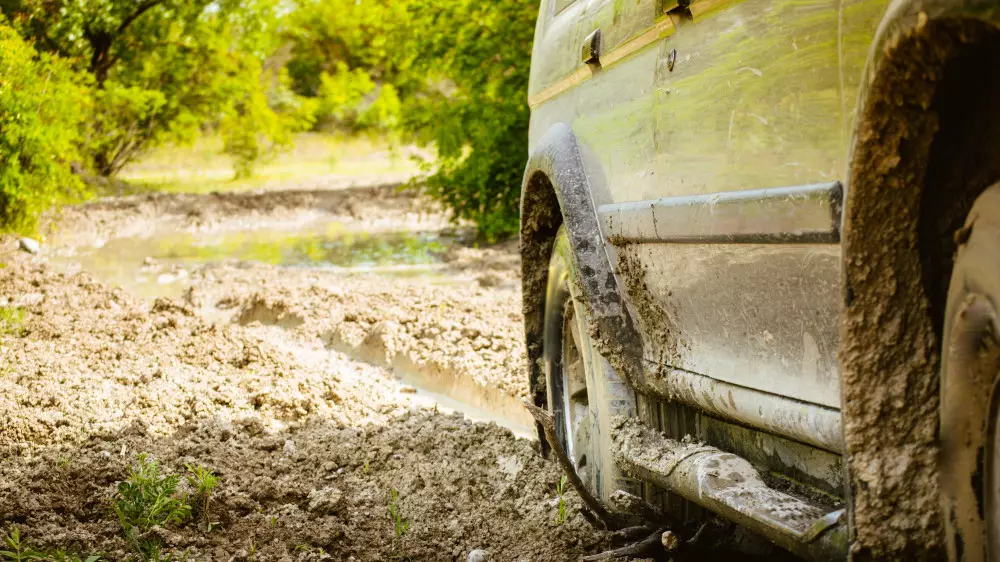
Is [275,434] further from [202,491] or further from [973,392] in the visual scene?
[973,392]

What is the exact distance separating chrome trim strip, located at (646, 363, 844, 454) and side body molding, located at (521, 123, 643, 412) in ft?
0.52

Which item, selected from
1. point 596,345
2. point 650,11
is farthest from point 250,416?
point 650,11

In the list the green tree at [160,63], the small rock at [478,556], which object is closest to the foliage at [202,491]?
the small rock at [478,556]

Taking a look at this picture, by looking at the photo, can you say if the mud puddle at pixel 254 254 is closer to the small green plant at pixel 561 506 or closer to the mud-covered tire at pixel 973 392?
the small green plant at pixel 561 506

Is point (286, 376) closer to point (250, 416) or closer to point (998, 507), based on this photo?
point (250, 416)

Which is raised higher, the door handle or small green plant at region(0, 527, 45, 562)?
the door handle

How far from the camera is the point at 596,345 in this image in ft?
10.4

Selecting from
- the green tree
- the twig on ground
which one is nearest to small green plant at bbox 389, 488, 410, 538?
the twig on ground

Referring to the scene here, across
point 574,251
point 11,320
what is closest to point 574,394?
point 574,251

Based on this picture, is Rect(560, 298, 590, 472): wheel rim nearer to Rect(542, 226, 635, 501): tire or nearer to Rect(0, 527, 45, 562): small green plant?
Rect(542, 226, 635, 501): tire

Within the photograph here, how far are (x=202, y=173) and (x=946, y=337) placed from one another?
29305 mm

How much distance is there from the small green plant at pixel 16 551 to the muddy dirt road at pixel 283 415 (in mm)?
67

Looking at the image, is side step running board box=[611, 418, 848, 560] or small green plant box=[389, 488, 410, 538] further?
small green plant box=[389, 488, 410, 538]

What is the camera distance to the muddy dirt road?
3.81m
